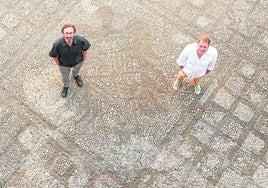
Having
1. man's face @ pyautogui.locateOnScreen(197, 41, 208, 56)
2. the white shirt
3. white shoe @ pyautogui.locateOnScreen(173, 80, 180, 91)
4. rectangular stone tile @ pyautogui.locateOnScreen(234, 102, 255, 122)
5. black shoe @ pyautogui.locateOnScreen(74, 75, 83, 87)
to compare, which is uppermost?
man's face @ pyautogui.locateOnScreen(197, 41, 208, 56)

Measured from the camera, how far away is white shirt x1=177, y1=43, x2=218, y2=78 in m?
6.28

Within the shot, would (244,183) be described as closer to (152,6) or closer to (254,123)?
(254,123)

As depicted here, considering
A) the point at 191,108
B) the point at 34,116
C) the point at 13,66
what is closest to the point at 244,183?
the point at 191,108

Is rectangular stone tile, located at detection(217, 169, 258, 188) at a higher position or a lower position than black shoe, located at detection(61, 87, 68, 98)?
higher

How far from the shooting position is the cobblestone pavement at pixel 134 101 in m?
6.68

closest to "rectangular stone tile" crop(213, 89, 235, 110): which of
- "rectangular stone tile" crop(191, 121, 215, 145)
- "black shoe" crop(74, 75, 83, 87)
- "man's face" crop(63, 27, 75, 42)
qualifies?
"rectangular stone tile" crop(191, 121, 215, 145)

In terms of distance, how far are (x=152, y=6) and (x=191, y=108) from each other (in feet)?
8.26

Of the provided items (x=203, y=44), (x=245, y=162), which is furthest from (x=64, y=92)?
(x=245, y=162)

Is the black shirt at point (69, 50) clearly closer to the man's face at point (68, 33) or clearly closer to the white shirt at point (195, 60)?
the man's face at point (68, 33)

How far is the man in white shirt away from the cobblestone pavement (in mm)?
838

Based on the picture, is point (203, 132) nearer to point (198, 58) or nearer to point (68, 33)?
point (198, 58)

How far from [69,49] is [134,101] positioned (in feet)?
5.86

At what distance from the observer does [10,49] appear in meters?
7.73

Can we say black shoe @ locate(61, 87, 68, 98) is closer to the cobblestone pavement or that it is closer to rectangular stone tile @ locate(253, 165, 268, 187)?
the cobblestone pavement
